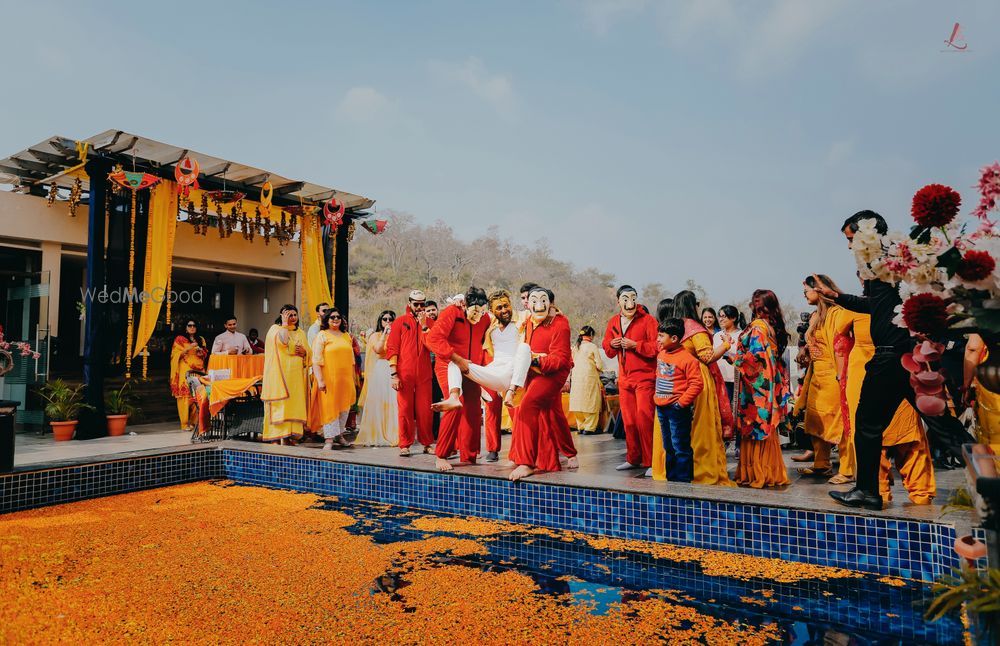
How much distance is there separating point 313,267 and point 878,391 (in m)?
9.06

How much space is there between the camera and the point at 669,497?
3643mm

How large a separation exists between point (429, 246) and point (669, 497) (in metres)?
43.7

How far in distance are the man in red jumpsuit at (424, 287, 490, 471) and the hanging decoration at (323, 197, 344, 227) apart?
6.07 m

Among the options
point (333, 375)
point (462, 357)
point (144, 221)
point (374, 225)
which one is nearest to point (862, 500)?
point (462, 357)

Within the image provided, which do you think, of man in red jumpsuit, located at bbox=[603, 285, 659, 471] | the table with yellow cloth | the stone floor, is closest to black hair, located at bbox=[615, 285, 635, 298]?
man in red jumpsuit, located at bbox=[603, 285, 659, 471]

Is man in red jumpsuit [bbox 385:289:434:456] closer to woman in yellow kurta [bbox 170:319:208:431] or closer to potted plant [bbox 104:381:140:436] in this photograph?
woman in yellow kurta [bbox 170:319:208:431]

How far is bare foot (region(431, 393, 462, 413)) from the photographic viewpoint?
4461 millimetres

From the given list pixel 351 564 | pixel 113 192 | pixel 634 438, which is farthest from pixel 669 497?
pixel 113 192

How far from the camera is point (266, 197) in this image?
9.94m

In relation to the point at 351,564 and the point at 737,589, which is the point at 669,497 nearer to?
the point at 737,589

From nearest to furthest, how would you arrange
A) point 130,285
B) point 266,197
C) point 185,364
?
1. point 130,285
2. point 185,364
3. point 266,197

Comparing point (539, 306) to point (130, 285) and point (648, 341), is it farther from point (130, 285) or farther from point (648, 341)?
point (130, 285)

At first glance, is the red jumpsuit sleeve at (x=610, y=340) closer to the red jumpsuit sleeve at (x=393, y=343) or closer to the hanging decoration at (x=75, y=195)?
the red jumpsuit sleeve at (x=393, y=343)

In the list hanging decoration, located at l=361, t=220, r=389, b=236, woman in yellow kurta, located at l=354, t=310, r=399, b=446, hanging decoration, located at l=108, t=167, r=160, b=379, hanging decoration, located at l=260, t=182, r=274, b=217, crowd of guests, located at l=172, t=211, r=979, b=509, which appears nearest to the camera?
crowd of guests, located at l=172, t=211, r=979, b=509
